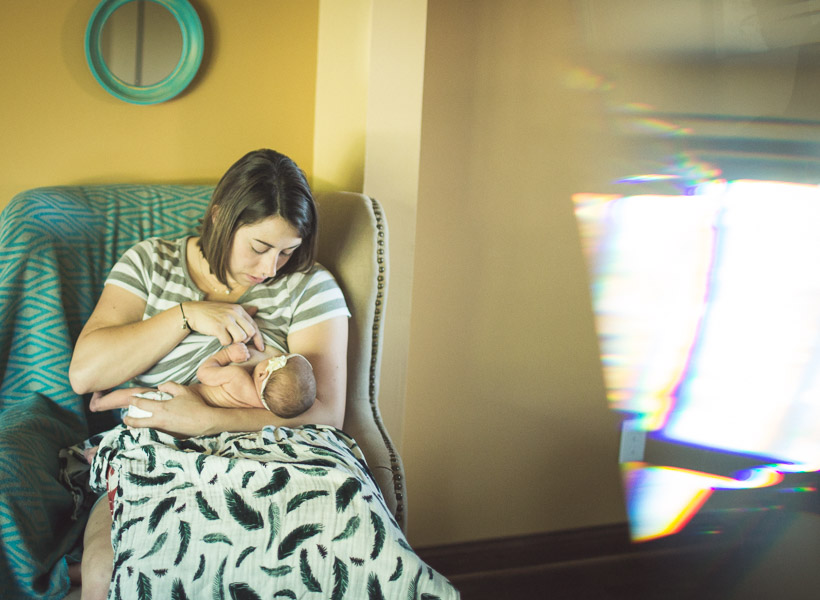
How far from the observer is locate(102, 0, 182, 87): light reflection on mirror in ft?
5.46

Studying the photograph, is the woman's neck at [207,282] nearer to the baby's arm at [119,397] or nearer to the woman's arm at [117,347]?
the woman's arm at [117,347]

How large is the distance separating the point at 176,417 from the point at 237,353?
0.55ft

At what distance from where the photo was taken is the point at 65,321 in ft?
4.57

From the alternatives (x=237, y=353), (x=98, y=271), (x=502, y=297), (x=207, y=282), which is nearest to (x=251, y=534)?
(x=237, y=353)

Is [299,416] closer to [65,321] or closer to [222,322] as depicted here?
[222,322]

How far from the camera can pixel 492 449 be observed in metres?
2.04

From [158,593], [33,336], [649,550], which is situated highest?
[33,336]

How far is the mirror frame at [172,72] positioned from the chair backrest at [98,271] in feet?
0.88

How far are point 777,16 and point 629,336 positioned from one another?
1.06 meters

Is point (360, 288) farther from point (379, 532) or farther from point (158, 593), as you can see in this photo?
point (158, 593)

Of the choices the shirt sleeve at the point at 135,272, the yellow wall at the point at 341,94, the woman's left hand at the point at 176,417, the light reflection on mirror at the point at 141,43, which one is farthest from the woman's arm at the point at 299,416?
the light reflection on mirror at the point at 141,43

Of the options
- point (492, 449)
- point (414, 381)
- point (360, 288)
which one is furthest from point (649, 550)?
point (360, 288)

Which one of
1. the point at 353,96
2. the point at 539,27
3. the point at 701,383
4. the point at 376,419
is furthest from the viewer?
the point at 701,383

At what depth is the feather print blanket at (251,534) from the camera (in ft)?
3.15
